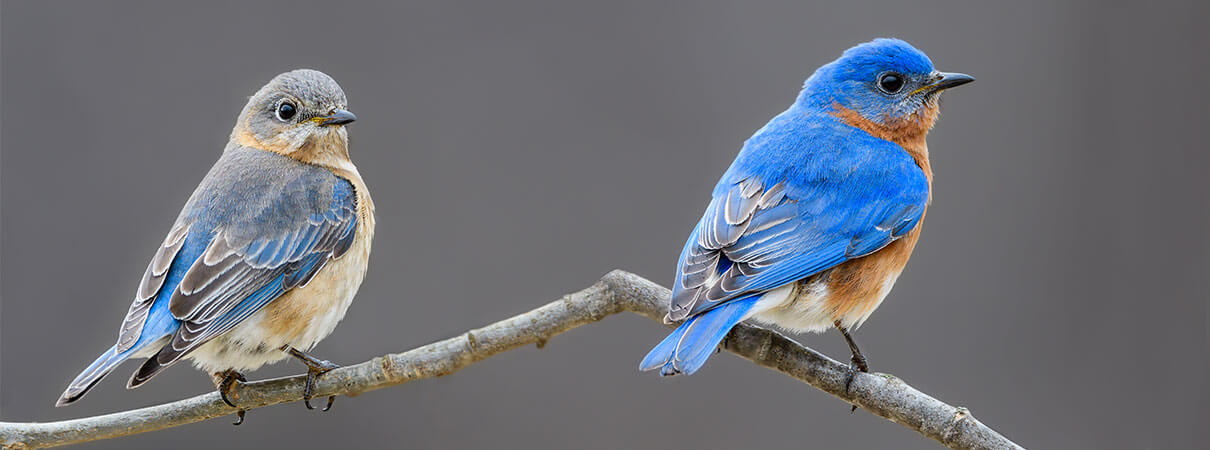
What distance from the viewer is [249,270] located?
2891 mm

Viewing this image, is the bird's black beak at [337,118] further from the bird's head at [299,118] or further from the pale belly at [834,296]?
the pale belly at [834,296]

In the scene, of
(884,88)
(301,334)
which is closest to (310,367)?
(301,334)

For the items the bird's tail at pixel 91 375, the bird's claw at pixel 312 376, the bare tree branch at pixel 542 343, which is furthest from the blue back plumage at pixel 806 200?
the bird's tail at pixel 91 375

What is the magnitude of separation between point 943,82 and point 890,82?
0.53 feet

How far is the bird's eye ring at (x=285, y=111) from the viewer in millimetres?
3135

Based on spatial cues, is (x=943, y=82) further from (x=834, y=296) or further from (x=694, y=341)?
(x=694, y=341)

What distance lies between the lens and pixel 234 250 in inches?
115

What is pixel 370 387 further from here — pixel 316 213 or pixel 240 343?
pixel 316 213

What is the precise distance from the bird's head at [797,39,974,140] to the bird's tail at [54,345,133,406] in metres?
2.10

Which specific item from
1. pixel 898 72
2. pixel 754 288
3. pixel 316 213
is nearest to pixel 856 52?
pixel 898 72

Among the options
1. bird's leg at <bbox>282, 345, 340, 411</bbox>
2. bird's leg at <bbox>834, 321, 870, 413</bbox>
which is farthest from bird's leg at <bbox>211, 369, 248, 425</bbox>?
bird's leg at <bbox>834, 321, 870, 413</bbox>

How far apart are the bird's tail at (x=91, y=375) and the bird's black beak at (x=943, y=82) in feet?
7.66

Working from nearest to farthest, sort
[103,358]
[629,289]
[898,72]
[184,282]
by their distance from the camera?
[103,358]
[629,289]
[184,282]
[898,72]

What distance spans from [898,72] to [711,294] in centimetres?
108
